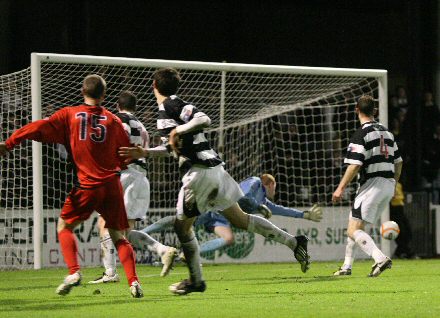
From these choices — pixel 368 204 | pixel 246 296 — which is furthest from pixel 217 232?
pixel 246 296

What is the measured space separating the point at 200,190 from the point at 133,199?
296 cm

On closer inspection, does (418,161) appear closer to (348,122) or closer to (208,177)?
(348,122)

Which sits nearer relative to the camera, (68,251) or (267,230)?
(68,251)

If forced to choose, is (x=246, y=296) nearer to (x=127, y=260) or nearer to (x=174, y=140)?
(x=127, y=260)

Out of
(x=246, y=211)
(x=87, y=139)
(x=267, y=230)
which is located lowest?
(x=267, y=230)

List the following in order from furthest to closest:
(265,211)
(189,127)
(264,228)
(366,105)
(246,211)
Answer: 1. (246,211)
2. (265,211)
3. (366,105)
4. (264,228)
5. (189,127)

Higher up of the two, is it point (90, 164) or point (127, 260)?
point (90, 164)

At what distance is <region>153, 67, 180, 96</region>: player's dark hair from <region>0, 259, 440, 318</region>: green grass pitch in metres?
1.63

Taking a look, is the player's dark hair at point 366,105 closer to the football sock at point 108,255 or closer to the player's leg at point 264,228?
the player's leg at point 264,228

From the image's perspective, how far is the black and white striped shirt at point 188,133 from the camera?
29.1 ft

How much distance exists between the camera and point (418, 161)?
18859mm

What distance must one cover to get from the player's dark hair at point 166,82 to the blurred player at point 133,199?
5.26 ft

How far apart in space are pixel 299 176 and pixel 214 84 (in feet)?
7.25

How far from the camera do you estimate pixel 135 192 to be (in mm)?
11906
